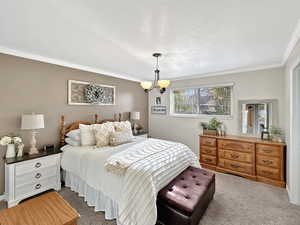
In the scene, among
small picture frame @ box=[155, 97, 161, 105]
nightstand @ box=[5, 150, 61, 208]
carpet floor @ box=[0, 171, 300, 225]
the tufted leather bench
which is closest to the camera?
the tufted leather bench

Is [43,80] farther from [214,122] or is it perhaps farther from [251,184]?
[251,184]

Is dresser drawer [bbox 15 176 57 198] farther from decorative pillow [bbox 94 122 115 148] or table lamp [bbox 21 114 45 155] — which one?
decorative pillow [bbox 94 122 115 148]

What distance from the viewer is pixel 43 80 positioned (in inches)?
112

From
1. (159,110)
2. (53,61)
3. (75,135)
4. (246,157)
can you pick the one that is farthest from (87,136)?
(246,157)

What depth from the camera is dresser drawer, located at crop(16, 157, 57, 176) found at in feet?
7.38

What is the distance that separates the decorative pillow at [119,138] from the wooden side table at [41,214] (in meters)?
1.77

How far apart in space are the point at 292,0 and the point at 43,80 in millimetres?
3656

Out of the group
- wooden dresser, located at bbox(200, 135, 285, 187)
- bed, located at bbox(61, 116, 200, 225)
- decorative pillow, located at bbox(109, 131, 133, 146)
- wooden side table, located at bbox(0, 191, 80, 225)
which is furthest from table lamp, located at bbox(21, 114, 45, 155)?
wooden dresser, located at bbox(200, 135, 285, 187)

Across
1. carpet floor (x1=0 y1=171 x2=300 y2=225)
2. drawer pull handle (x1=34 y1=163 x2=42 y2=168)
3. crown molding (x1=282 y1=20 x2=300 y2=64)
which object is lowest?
Result: carpet floor (x1=0 y1=171 x2=300 y2=225)

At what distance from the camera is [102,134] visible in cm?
293

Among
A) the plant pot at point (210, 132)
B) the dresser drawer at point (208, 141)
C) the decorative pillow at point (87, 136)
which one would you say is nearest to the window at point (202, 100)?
the plant pot at point (210, 132)

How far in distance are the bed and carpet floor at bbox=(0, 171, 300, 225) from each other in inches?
5.5

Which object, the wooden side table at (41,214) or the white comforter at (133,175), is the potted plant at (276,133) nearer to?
the white comforter at (133,175)

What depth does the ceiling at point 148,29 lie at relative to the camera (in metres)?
1.40
